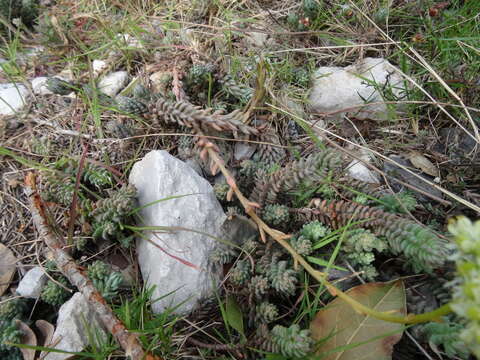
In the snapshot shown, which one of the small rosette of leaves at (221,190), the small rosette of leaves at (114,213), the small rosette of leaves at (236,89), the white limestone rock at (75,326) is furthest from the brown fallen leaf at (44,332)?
the small rosette of leaves at (236,89)

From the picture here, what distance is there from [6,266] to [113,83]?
1386 millimetres

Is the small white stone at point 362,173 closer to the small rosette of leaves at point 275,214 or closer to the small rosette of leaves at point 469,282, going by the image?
the small rosette of leaves at point 275,214

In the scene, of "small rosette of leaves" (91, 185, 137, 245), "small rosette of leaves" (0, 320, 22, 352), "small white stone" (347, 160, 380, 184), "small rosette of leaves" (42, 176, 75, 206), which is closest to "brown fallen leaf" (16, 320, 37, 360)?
"small rosette of leaves" (0, 320, 22, 352)

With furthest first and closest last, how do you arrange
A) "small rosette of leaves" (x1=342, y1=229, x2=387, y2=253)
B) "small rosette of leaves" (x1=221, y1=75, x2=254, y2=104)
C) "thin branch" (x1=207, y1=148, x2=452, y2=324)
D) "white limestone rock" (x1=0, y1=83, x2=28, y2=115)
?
"white limestone rock" (x1=0, y1=83, x2=28, y2=115)
"small rosette of leaves" (x1=221, y1=75, x2=254, y2=104)
"small rosette of leaves" (x1=342, y1=229, x2=387, y2=253)
"thin branch" (x1=207, y1=148, x2=452, y2=324)

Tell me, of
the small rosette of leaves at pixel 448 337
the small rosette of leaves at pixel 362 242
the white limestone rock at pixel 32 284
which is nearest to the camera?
the small rosette of leaves at pixel 448 337

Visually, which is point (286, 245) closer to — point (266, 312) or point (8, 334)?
point (266, 312)

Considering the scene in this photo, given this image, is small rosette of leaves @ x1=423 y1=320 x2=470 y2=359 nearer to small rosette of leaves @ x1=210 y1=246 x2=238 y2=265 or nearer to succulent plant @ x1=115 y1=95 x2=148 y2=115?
small rosette of leaves @ x1=210 y1=246 x2=238 y2=265

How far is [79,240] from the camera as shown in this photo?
197 centimetres

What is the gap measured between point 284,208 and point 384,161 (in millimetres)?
779

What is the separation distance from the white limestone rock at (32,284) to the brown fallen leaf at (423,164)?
2190 mm

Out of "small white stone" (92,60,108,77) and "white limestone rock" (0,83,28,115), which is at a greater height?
"small white stone" (92,60,108,77)

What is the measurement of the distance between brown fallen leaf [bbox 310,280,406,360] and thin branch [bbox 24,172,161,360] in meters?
0.74

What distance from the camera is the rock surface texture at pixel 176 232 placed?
1855 millimetres

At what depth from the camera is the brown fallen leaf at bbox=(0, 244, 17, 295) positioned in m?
1.98
